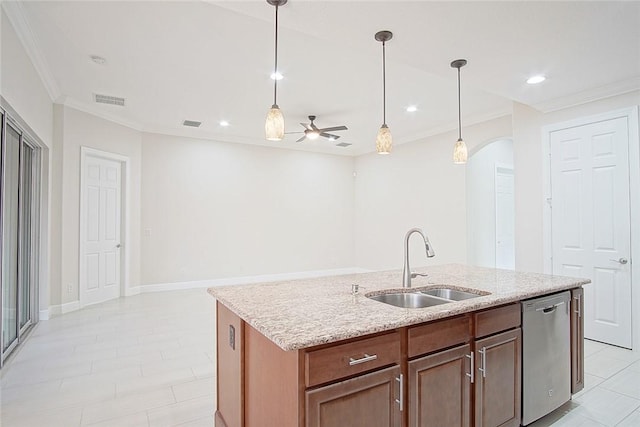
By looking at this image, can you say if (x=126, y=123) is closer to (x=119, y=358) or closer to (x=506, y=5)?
(x=119, y=358)

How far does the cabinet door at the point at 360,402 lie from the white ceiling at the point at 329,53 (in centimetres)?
217

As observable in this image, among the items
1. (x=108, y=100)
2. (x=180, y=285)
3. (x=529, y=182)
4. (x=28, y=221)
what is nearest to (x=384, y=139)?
(x=529, y=182)

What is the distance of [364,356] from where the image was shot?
4.77ft

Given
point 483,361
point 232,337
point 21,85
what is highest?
point 21,85

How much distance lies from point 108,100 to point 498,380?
17.8 feet

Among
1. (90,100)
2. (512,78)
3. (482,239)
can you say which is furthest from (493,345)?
(90,100)

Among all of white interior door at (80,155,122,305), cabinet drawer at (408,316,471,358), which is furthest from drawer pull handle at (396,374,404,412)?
white interior door at (80,155,122,305)

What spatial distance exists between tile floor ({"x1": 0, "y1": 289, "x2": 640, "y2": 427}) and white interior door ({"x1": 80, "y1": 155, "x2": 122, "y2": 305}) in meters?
0.88

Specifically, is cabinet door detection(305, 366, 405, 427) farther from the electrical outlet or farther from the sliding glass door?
the sliding glass door

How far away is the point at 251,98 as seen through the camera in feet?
15.3

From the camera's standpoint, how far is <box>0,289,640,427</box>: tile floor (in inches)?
92.4

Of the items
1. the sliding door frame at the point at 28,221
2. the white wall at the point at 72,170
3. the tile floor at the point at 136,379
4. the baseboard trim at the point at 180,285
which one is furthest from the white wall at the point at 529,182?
the white wall at the point at 72,170

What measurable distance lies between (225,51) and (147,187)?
3.73 meters

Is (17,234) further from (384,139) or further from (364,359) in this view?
(364,359)
